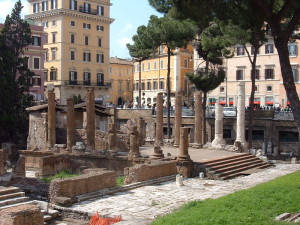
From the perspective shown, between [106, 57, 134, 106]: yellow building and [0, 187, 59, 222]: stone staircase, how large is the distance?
170ft

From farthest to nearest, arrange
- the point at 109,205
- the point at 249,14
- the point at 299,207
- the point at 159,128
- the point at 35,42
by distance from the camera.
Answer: the point at 35,42
the point at 159,128
the point at 249,14
the point at 109,205
the point at 299,207

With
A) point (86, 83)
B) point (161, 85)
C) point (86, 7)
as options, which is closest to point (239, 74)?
point (161, 85)

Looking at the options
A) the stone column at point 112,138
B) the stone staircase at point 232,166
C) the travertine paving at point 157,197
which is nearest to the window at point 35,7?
the stone column at point 112,138

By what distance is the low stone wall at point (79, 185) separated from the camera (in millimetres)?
16312

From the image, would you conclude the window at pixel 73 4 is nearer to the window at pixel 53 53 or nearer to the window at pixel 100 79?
the window at pixel 53 53

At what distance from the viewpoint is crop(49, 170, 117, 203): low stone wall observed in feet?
53.5

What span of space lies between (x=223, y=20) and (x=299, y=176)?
23.4ft

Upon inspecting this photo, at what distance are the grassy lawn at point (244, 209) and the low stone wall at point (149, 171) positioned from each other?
576cm

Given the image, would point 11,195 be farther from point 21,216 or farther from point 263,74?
point 263,74

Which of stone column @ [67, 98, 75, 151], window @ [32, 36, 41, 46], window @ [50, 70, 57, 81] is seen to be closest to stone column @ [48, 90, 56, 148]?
stone column @ [67, 98, 75, 151]

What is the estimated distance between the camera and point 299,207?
1305 centimetres

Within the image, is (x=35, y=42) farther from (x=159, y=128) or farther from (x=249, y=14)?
(x=249, y=14)

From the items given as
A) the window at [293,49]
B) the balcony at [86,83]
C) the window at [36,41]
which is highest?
the window at [36,41]

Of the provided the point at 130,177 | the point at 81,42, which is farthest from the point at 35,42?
the point at 130,177
